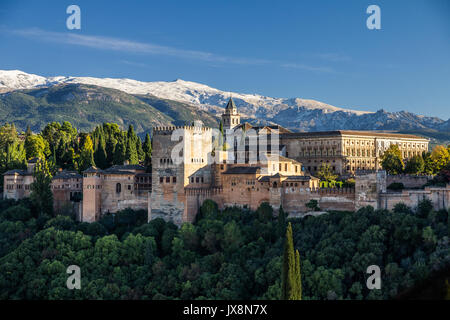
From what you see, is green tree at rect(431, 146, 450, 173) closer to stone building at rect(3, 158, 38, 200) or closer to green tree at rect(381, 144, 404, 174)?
green tree at rect(381, 144, 404, 174)

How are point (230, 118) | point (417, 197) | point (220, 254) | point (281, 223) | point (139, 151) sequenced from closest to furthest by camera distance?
point (417, 197)
point (220, 254)
point (281, 223)
point (139, 151)
point (230, 118)

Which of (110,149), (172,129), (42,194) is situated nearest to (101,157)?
(110,149)

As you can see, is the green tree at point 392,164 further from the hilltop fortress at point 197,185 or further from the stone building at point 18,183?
the stone building at point 18,183

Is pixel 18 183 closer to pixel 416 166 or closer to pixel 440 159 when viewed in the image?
pixel 416 166

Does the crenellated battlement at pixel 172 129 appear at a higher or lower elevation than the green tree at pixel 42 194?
higher

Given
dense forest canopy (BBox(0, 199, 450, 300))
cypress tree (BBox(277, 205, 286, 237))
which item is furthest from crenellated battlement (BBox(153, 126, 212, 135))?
cypress tree (BBox(277, 205, 286, 237))

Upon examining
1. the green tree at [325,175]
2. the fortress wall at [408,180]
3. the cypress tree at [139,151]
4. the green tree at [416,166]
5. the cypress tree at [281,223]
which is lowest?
the cypress tree at [281,223]

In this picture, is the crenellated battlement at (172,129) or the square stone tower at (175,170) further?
the crenellated battlement at (172,129)

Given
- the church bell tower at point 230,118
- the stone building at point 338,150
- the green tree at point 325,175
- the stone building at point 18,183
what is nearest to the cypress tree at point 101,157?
the stone building at point 18,183

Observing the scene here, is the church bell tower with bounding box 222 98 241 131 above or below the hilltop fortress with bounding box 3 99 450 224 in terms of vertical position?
above
